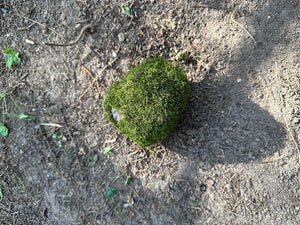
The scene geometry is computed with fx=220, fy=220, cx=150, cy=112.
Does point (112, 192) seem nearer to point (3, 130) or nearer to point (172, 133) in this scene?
point (172, 133)

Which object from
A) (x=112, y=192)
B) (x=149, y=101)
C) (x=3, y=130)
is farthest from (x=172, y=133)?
(x=3, y=130)

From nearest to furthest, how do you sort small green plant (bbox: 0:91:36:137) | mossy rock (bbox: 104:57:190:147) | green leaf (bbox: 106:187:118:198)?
mossy rock (bbox: 104:57:190:147), green leaf (bbox: 106:187:118:198), small green plant (bbox: 0:91:36:137)

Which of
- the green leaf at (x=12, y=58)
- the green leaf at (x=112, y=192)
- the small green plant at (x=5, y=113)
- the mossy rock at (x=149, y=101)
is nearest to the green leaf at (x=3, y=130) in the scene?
the small green plant at (x=5, y=113)

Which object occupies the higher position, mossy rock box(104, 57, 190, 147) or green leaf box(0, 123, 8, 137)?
mossy rock box(104, 57, 190, 147)

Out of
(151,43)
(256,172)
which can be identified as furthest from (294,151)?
(151,43)

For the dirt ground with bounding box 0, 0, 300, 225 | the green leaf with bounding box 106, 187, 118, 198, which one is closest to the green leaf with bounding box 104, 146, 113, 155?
the dirt ground with bounding box 0, 0, 300, 225

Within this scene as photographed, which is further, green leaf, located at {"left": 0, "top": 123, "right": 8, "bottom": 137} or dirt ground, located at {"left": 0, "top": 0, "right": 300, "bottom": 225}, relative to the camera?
green leaf, located at {"left": 0, "top": 123, "right": 8, "bottom": 137}

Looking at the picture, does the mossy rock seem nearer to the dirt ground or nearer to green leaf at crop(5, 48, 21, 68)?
the dirt ground

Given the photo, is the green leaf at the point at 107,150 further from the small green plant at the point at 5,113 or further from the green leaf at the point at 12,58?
the green leaf at the point at 12,58
